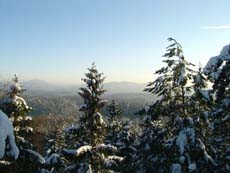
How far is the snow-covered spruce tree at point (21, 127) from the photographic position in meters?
17.9

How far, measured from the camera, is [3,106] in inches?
748

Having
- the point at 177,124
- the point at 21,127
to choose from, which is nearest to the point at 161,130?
the point at 177,124

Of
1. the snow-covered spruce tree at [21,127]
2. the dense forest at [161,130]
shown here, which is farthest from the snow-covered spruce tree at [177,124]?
the snow-covered spruce tree at [21,127]

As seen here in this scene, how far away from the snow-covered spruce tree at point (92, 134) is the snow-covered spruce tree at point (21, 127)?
6.38 ft

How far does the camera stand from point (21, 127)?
19484mm

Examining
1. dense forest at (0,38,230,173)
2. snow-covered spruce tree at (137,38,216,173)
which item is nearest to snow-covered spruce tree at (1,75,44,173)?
dense forest at (0,38,230,173)

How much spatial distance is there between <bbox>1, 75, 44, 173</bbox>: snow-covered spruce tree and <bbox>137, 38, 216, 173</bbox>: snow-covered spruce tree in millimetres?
6216

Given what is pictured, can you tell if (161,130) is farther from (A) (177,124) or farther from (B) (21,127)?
(B) (21,127)

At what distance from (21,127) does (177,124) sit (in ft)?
27.8

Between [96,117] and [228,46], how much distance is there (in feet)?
38.3

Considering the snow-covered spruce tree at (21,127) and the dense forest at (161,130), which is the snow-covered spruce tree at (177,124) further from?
the snow-covered spruce tree at (21,127)

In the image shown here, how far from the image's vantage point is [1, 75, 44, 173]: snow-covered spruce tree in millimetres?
17906

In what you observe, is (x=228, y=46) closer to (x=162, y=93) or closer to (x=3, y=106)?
(x=162, y=93)

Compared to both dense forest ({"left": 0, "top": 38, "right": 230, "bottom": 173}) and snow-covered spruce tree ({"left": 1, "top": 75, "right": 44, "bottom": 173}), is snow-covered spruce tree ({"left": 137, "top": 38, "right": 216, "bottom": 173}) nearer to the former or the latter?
dense forest ({"left": 0, "top": 38, "right": 230, "bottom": 173})
